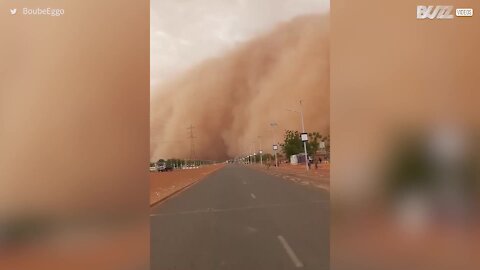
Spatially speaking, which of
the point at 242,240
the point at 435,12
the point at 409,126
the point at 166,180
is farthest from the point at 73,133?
the point at 166,180

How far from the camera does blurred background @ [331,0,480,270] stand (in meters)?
1.60

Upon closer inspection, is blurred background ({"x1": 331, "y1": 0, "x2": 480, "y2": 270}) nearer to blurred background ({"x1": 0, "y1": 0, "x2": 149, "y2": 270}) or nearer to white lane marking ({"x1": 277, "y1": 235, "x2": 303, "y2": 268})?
blurred background ({"x1": 0, "y1": 0, "x2": 149, "y2": 270})

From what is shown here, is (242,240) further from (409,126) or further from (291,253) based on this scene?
(409,126)

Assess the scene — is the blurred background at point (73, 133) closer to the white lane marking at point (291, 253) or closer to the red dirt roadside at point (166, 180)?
the red dirt roadside at point (166, 180)

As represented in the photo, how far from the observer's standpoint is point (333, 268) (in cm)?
193

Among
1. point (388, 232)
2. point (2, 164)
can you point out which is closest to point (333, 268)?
point (388, 232)

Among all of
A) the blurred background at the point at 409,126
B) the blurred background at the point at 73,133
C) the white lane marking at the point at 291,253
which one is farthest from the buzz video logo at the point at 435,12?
the white lane marking at the point at 291,253

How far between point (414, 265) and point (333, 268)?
1.22ft

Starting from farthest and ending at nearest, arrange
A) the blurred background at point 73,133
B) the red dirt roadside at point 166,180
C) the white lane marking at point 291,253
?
the white lane marking at point 291,253 → the red dirt roadside at point 166,180 → the blurred background at point 73,133

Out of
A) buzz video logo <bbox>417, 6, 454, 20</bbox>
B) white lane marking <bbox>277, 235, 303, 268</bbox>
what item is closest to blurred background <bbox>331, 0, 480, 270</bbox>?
buzz video logo <bbox>417, 6, 454, 20</bbox>

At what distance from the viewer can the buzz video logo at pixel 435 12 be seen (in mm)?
1561

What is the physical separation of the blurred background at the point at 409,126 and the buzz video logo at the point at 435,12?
0.06 ft

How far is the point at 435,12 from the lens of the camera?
1.57 meters

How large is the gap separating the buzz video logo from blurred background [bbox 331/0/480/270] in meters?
0.02
